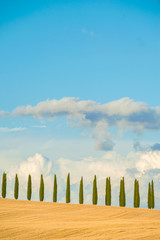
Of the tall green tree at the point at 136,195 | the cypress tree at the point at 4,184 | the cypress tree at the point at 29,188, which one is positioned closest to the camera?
the tall green tree at the point at 136,195

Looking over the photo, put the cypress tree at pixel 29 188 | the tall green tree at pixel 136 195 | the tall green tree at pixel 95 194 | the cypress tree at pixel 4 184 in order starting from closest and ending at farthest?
the tall green tree at pixel 136 195
the tall green tree at pixel 95 194
the cypress tree at pixel 29 188
the cypress tree at pixel 4 184

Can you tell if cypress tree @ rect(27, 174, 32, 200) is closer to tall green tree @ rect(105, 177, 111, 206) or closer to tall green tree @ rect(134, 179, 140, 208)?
tall green tree @ rect(105, 177, 111, 206)

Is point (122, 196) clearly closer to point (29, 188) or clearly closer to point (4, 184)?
point (29, 188)

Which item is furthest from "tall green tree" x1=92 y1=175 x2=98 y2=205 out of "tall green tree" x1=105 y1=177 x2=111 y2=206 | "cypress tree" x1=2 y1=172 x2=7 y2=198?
"cypress tree" x1=2 y1=172 x2=7 y2=198

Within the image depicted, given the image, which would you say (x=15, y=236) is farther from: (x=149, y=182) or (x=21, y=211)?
(x=149, y=182)

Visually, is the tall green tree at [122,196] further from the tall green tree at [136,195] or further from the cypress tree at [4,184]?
the cypress tree at [4,184]

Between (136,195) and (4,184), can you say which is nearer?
(136,195)

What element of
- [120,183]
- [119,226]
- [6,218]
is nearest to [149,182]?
[120,183]

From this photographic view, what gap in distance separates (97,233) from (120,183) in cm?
3302

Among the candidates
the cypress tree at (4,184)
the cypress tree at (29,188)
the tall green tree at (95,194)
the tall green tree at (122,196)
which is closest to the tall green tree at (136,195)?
the tall green tree at (122,196)

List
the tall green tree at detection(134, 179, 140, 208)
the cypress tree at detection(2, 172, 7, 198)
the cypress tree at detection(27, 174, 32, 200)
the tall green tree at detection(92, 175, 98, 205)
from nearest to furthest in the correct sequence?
the tall green tree at detection(134, 179, 140, 208) < the tall green tree at detection(92, 175, 98, 205) < the cypress tree at detection(27, 174, 32, 200) < the cypress tree at detection(2, 172, 7, 198)

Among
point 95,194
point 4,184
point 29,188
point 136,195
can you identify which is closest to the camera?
point 136,195

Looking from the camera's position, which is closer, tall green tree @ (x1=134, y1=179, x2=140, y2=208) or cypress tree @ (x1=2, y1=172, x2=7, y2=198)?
tall green tree @ (x1=134, y1=179, x2=140, y2=208)

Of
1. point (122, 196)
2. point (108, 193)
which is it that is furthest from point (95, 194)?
point (122, 196)
